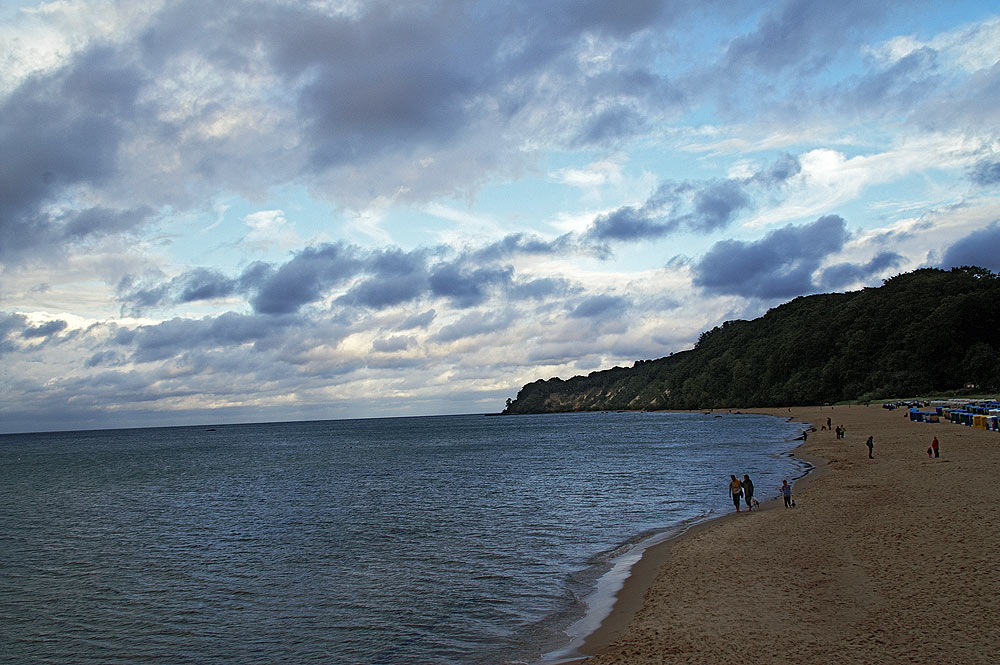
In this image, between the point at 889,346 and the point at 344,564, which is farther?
the point at 889,346

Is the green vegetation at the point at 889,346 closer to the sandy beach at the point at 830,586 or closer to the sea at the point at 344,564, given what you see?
the sea at the point at 344,564

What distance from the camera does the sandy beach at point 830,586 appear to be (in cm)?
1280

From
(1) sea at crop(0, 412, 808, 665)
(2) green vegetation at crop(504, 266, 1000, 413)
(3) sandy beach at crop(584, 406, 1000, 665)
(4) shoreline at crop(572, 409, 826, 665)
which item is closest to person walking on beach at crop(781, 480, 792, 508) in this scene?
(3) sandy beach at crop(584, 406, 1000, 665)

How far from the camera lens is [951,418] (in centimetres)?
6912

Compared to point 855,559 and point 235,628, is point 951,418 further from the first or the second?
point 235,628

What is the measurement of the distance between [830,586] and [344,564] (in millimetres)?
16782

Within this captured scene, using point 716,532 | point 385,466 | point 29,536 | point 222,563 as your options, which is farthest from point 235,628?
point 385,466

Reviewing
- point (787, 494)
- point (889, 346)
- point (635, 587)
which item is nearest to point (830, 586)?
point (635, 587)

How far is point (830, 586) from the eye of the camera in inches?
660

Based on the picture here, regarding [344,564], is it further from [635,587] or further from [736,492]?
[736,492]

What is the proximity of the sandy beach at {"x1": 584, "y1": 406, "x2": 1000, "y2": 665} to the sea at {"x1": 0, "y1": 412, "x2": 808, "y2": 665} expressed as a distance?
6.09ft

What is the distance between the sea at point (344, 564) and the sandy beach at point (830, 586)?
186 centimetres

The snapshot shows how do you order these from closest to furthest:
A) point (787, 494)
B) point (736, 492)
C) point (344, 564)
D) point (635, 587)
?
point (635, 587), point (344, 564), point (787, 494), point (736, 492)

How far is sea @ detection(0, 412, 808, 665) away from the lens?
16.6m
